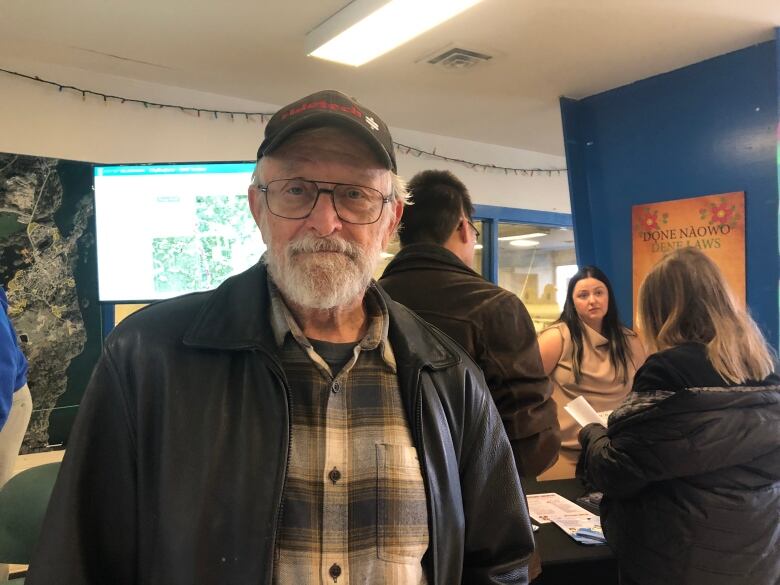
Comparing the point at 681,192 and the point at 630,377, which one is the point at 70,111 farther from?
the point at 681,192

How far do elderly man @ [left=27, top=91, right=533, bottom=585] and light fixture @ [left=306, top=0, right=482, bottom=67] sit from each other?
54.5 inches

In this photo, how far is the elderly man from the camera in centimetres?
85

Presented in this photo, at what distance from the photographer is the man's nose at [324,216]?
1056 mm

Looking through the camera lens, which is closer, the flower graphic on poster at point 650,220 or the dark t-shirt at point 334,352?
the dark t-shirt at point 334,352

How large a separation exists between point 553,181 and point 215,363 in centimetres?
473

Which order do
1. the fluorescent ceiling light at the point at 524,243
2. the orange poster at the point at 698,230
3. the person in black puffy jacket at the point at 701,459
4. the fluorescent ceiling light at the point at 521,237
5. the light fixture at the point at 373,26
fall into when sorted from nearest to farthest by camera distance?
the person in black puffy jacket at the point at 701,459 < the light fixture at the point at 373,26 < the orange poster at the point at 698,230 < the fluorescent ceiling light at the point at 521,237 < the fluorescent ceiling light at the point at 524,243

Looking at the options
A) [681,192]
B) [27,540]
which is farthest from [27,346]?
[681,192]

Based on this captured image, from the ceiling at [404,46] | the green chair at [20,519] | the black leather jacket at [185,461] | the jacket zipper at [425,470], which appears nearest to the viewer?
the black leather jacket at [185,461]

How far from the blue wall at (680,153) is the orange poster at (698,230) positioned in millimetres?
45

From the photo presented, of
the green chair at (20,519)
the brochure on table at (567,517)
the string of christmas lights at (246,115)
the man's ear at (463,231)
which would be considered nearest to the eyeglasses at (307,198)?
the man's ear at (463,231)

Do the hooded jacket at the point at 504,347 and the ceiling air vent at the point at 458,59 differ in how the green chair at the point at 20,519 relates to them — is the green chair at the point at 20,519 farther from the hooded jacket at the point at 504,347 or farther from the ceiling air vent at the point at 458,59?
the ceiling air vent at the point at 458,59

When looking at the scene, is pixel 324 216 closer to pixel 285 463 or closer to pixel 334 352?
pixel 334 352

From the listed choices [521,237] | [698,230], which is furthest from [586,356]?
[521,237]

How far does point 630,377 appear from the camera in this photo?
8.76ft
